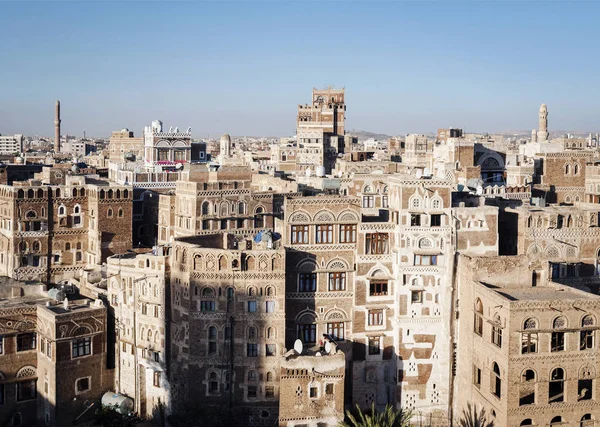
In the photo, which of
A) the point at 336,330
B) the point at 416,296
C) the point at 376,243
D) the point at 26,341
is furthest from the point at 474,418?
the point at 26,341

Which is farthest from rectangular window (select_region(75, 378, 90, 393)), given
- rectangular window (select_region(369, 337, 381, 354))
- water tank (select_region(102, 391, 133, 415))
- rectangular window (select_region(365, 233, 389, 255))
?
rectangular window (select_region(365, 233, 389, 255))

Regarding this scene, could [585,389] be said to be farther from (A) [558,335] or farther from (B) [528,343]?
(B) [528,343]

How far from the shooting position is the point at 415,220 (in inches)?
2112

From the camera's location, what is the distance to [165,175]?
84.9 m

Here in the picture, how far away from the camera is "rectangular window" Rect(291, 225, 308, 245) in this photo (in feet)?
175

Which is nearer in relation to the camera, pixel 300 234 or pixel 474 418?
pixel 474 418

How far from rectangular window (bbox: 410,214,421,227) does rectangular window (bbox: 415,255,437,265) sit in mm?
1961

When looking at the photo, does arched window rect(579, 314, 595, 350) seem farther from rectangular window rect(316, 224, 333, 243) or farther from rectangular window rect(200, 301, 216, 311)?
rectangular window rect(200, 301, 216, 311)

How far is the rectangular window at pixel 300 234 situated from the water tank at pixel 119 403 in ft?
48.0

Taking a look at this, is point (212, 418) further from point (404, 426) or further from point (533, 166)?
point (533, 166)

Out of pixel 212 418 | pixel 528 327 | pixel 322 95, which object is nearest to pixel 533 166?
pixel 528 327

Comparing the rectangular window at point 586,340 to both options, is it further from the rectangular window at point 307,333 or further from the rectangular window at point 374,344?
the rectangular window at point 307,333

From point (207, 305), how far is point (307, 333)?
22.3 feet

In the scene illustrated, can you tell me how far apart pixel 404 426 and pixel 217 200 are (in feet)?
85.7
